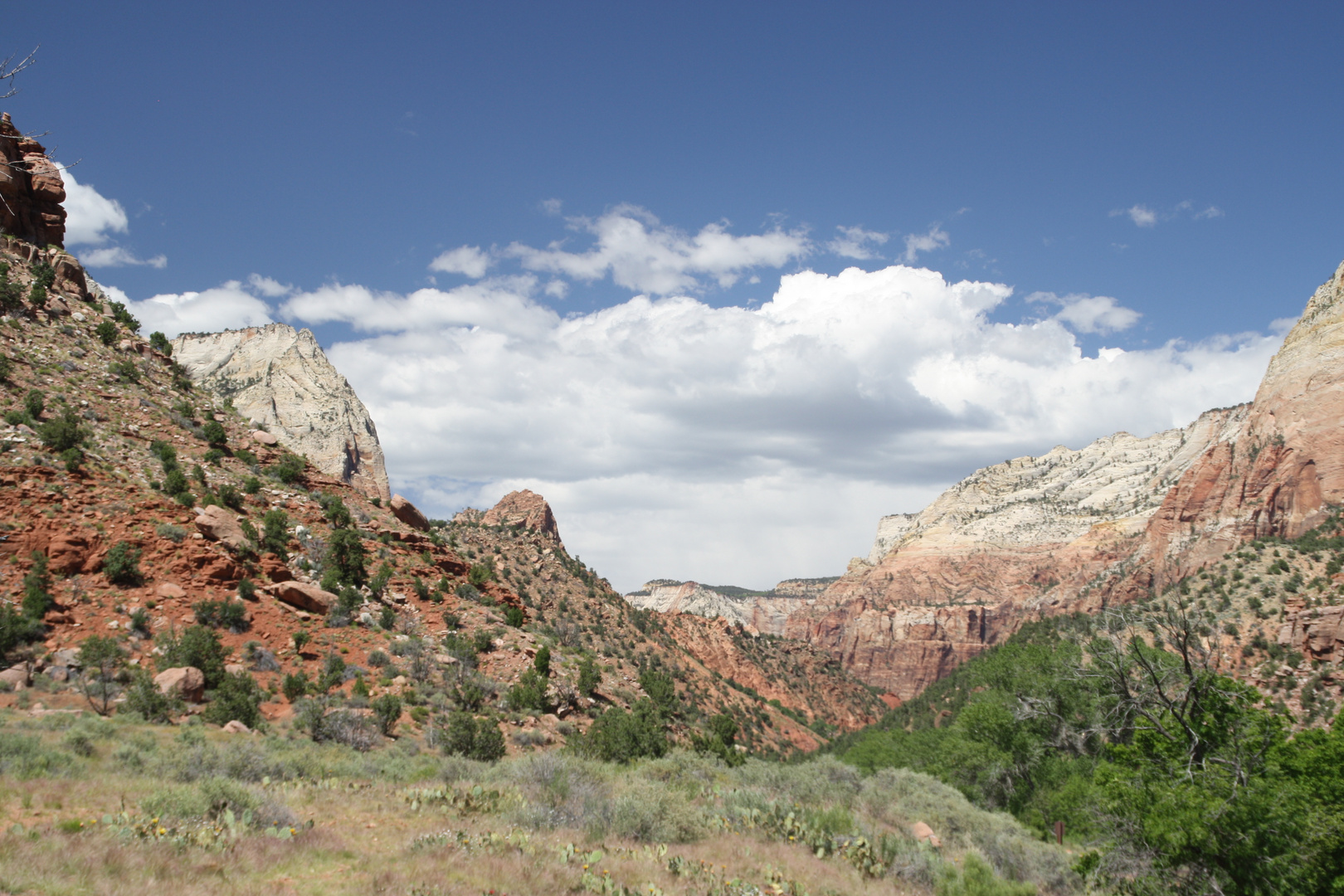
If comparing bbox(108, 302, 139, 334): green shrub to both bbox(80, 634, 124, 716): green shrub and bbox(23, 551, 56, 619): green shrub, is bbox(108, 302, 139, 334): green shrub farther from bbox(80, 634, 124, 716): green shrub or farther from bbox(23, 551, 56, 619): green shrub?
bbox(80, 634, 124, 716): green shrub

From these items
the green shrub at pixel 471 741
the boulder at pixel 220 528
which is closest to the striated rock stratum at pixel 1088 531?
the green shrub at pixel 471 741

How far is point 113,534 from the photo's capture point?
24.3 m

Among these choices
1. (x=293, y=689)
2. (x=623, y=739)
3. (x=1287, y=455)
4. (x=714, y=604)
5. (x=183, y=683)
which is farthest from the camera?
(x=714, y=604)

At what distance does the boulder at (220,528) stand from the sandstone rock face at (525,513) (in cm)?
6112

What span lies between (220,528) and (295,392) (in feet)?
268

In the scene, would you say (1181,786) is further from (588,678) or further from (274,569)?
(274,569)

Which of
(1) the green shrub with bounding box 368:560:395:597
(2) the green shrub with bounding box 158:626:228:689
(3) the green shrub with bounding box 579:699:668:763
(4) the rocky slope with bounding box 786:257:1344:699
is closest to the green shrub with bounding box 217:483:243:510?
(1) the green shrub with bounding box 368:560:395:597

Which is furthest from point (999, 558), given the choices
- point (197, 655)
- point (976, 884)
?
point (197, 655)

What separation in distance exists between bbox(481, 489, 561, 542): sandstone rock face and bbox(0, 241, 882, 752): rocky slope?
158 ft

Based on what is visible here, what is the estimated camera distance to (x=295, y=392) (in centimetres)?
9831

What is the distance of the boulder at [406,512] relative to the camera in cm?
3797

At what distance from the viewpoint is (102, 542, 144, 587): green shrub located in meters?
23.3

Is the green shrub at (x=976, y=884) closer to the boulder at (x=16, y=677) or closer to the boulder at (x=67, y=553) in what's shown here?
the boulder at (x=16, y=677)

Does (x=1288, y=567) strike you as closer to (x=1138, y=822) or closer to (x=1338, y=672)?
(x=1338, y=672)
